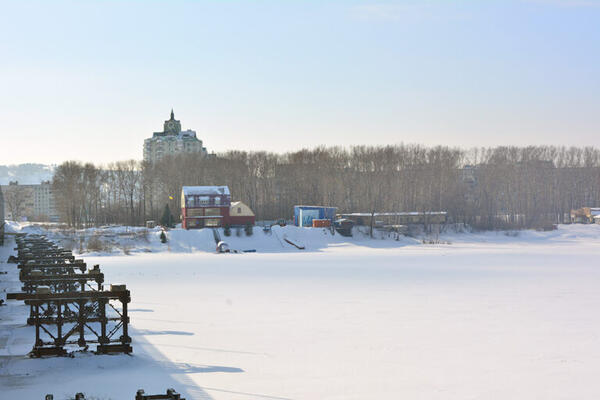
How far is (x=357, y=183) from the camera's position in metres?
121

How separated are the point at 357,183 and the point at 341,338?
9789 centimetres

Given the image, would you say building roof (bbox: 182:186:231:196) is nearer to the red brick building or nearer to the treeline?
the red brick building

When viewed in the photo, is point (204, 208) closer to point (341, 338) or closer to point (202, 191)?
point (202, 191)

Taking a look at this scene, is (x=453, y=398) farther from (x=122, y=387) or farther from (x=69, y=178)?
(x=69, y=178)

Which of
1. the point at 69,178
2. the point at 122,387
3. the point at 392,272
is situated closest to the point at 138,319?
the point at 122,387

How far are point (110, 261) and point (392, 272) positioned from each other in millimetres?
28721

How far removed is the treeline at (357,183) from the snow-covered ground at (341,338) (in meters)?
66.3

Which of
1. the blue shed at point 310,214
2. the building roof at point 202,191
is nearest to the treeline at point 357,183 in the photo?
the blue shed at point 310,214

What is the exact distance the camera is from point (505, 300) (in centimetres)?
3359

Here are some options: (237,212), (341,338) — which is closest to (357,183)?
(237,212)

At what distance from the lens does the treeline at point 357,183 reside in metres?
116

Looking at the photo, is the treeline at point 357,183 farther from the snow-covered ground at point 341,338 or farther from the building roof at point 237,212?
the snow-covered ground at point 341,338

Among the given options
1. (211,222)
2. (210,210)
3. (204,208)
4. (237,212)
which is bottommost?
(211,222)

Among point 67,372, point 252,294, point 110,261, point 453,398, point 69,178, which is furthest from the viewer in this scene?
point 69,178
